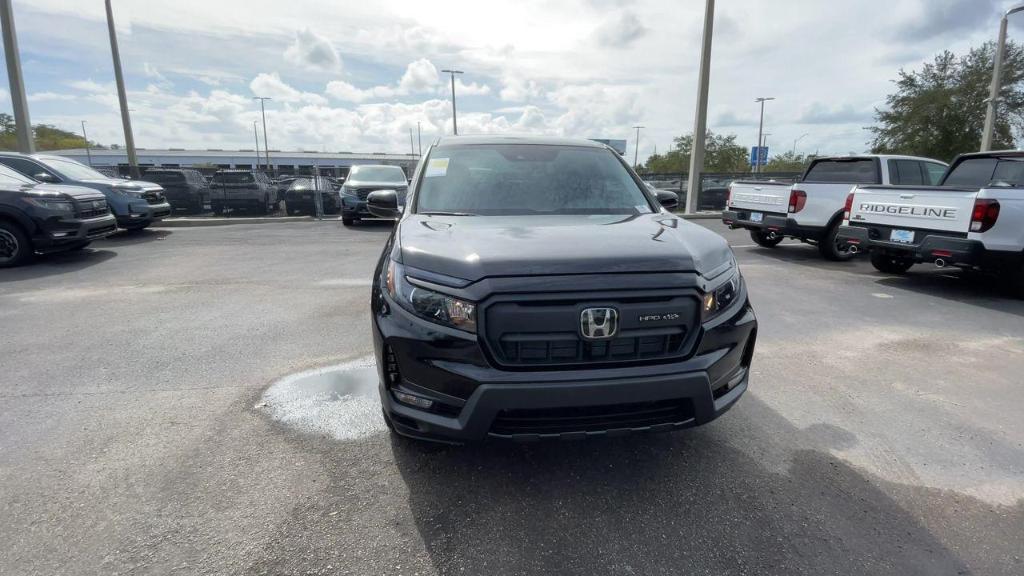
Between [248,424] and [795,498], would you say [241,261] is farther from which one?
[795,498]

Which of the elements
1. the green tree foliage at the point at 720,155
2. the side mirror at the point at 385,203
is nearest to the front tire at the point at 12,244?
the side mirror at the point at 385,203

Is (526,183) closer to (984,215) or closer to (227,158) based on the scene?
(984,215)

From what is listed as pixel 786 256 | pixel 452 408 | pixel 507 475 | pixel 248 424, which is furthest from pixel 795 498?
pixel 786 256

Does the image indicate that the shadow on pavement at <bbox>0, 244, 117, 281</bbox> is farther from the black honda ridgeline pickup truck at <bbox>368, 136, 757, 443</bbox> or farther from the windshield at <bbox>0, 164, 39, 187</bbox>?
the black honda ridgeline pickup truck at <bbox>368, 136, 757, 443</bbox>

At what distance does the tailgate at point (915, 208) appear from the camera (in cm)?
642

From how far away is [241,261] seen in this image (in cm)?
915

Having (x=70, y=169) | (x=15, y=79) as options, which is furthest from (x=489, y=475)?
(x=15, y=79)

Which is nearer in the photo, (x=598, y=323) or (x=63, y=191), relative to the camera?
(x=598, y=323)

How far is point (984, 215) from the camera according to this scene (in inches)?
246

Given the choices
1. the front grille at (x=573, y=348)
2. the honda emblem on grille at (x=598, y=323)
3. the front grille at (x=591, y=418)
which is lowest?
the front grille at (x=591, y=418)

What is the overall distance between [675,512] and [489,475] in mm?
913

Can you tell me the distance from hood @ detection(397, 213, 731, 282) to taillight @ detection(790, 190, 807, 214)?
7.68 meters

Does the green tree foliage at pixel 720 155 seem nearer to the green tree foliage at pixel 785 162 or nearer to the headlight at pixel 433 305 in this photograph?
the green tree foliage at pixel 785 162

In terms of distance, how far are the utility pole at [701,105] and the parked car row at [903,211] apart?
26.4ft
